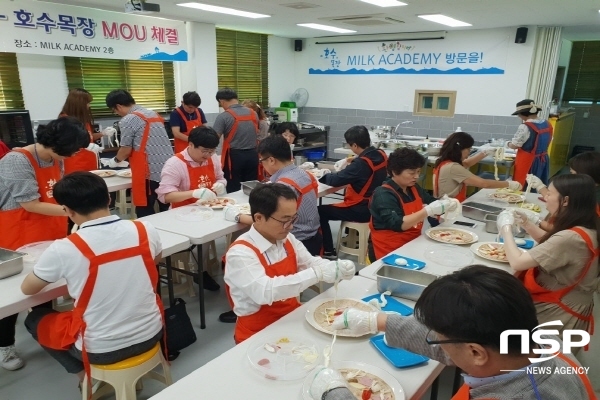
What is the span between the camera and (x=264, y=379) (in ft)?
4.56

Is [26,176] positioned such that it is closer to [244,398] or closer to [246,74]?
[244,398]

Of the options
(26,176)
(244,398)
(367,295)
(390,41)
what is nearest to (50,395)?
(26,176)

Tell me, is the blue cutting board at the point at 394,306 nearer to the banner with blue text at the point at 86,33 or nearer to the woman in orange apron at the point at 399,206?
the woman in orange apron at the point at 399,206

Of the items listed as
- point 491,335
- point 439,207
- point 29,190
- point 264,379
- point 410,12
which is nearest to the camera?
point 491,335

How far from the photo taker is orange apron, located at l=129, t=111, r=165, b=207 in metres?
3.98


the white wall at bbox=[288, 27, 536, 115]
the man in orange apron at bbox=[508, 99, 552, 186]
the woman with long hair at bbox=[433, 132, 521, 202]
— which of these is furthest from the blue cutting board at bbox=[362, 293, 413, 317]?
the white wall at bbox=[288, 27, 536, 115]

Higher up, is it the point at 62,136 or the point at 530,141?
the point at 62,136

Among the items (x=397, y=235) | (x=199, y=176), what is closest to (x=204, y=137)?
(x=199, y=176)

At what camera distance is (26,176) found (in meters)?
2.46

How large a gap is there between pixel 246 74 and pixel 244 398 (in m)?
7.49

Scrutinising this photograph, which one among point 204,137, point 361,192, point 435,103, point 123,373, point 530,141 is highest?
point 435,103

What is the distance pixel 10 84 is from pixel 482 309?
234 inches

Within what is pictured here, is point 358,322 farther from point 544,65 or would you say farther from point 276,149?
point 544,65

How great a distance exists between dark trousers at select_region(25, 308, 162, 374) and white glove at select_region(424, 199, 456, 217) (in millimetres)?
1851
